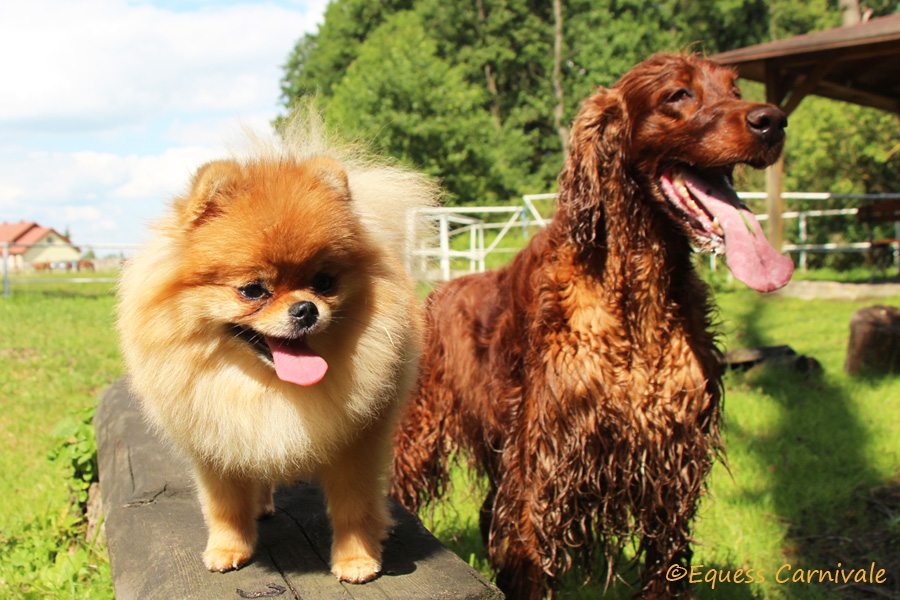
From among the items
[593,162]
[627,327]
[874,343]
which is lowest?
[874,343]

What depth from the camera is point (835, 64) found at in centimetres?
1052

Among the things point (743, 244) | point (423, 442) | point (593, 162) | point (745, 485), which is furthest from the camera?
point (745, 485)

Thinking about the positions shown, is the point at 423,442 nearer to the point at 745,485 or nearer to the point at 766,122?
the point at 766,122

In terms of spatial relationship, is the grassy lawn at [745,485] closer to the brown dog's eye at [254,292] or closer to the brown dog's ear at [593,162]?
the brown dog's ear at [593,162]

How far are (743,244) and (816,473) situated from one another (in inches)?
139

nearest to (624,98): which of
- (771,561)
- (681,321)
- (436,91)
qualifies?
(681,321)

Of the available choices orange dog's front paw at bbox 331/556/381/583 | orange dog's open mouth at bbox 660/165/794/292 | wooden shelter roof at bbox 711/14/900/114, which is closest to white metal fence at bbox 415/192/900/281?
orange dog's open mouth at bbox 660/165/794/292

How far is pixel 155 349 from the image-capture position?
2.14 metres

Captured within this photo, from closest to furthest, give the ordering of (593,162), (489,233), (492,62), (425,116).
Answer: (593,162), (489,233), (425,116), (492,62)

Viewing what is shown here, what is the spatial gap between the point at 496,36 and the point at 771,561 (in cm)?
3852

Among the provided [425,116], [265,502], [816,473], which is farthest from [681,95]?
[425,116]

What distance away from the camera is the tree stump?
23.7 feet

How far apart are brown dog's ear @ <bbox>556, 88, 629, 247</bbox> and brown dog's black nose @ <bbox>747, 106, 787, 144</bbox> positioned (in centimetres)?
49

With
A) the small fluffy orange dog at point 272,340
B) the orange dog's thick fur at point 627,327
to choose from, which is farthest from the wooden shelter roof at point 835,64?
the small fluffy orange dog at point 272,340
